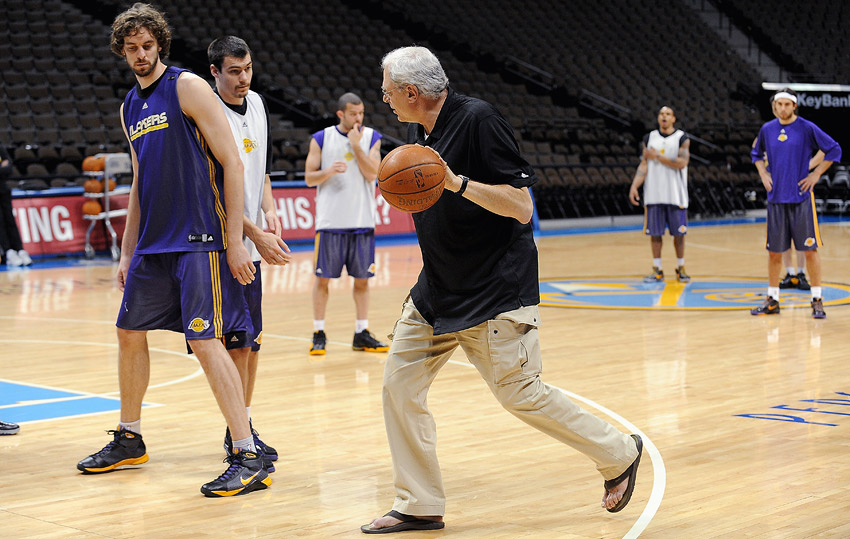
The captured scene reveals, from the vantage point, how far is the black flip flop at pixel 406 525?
3.93 metres

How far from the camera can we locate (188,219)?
14.7 ft

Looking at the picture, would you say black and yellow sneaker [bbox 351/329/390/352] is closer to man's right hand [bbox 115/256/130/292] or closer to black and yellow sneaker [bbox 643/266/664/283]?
man's right hand [bbox 115/256/130/292]

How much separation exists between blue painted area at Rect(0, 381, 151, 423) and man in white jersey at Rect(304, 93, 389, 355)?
2.14m

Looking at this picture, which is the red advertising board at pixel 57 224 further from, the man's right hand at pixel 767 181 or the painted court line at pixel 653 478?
the painted court line at pixel 653 478

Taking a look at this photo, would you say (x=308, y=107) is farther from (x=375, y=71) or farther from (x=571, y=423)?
(x=571, y=423)

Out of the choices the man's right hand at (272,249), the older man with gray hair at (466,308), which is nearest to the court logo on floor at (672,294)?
the man's right hand at (272,249)

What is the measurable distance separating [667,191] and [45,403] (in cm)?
836

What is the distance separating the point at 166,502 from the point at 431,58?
2.03 meters

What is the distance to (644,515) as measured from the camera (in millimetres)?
4078

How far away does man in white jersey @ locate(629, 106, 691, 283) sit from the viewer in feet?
41.5

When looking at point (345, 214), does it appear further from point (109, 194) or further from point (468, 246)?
point (109, 194)

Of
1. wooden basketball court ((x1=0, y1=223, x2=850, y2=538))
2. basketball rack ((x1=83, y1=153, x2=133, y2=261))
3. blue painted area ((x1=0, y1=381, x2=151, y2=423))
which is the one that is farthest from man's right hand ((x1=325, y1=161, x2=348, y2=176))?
basketball rack ((x1=83, y1=153, x2=133, y2=261))

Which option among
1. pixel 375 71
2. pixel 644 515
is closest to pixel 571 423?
pixel 644 515

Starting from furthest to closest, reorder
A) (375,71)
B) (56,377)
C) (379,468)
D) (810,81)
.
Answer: (810,81), (375,71), (56,377), (379,468)
